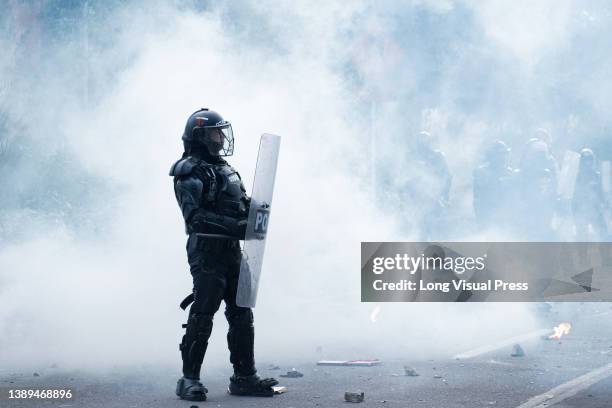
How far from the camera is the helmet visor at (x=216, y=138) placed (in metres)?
6.60

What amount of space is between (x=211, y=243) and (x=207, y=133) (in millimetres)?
655

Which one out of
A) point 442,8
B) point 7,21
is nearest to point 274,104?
point 7,21

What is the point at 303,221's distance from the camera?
1355 cm

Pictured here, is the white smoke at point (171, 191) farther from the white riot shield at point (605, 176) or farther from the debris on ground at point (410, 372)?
the white riot shield at point (605, 176)

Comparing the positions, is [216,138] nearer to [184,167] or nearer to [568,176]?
[184,167]

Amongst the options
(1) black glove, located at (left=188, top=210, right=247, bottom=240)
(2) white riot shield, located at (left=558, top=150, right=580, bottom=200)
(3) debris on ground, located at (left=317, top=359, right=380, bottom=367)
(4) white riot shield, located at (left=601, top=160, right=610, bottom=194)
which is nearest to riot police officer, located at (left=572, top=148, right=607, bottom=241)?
(2) white riot shield, located at (left=558, top=150, right=580, bottom=200)

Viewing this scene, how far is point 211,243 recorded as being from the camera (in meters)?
6.53

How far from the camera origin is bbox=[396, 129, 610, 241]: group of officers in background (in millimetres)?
19500

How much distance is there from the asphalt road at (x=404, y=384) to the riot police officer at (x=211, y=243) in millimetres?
183

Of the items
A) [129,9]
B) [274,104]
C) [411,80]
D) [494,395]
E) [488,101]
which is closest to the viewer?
[494,395]

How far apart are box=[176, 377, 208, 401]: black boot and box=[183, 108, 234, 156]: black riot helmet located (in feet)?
4.45

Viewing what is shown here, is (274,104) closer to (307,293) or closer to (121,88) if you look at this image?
(121,88)

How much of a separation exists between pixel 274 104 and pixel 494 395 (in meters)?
8.95

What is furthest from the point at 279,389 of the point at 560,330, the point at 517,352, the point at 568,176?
the point at 568,176
